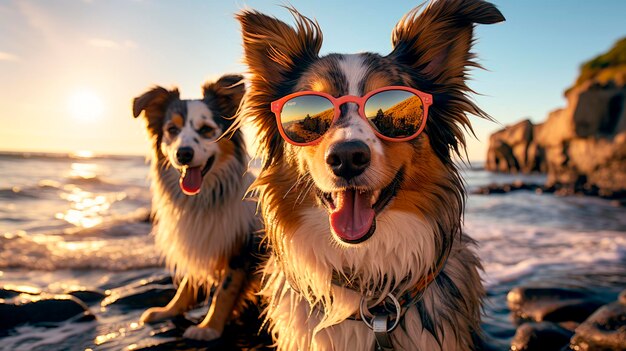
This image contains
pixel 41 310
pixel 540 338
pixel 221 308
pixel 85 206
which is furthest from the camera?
pixel 85 206

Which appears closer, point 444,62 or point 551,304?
point 444,62

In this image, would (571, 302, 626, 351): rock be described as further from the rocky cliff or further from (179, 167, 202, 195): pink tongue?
the rocky cliff

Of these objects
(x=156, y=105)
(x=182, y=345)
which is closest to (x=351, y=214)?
(x=182, y=345)

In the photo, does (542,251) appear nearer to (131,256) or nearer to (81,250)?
(131,256)

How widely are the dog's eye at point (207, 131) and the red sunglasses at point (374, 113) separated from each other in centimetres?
207

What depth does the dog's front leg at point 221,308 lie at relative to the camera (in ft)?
13.9

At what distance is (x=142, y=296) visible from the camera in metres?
5.43

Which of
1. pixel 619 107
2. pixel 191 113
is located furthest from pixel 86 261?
pixel 619 107

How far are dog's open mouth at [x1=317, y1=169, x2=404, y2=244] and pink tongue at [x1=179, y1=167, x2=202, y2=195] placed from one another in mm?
2449

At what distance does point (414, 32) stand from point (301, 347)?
7.34 feet

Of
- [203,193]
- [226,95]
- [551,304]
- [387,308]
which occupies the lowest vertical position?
[551,304]

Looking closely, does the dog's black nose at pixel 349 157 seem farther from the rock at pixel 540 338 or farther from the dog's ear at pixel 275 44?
the rock at pixel 540 338

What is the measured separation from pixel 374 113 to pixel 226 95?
8.58ft

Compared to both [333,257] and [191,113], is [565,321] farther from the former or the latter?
[191,113]
